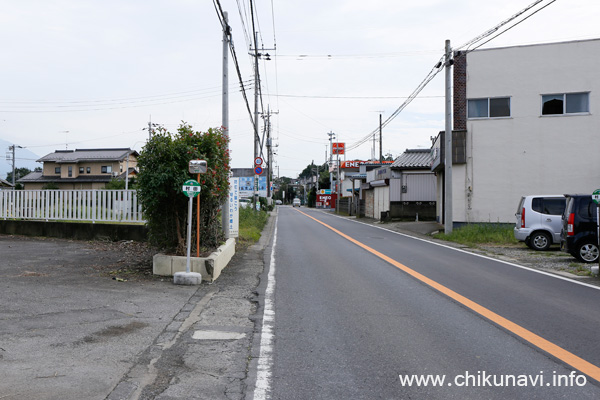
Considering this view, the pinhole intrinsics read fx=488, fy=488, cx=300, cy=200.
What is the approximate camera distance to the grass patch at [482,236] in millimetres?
17938

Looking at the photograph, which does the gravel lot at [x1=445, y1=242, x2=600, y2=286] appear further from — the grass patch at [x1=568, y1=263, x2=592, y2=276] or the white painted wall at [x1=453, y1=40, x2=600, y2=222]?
the white painted wall at [x1=453, y1=40, x2=600, y2=222]

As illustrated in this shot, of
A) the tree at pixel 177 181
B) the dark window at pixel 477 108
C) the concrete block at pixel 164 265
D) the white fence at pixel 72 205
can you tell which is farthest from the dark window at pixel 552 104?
the concrete block at pixel 164 265

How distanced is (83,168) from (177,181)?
173 ft

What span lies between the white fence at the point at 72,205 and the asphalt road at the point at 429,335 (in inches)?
285

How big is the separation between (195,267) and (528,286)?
20.6 ft

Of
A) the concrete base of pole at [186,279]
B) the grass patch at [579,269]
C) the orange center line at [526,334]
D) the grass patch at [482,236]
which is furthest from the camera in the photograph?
the grass patch at [482,236]

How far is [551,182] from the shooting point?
2141 centimetres

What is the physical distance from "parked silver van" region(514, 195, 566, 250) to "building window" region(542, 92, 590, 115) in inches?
305

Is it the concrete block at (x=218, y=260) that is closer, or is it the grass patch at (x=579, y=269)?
the concrete block at (x=218, y=260)

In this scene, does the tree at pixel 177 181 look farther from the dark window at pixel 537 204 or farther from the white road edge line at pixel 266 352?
the dark window at pixel 537 204

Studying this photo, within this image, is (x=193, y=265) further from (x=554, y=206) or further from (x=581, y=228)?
(x=554, y=206)

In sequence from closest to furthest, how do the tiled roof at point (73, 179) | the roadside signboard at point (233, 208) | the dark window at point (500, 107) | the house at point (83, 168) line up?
1. the roadside signboard at point (233, 208)
2. the dark window at point (500, 107)
3. the tiled roof at point (73, 179)
4. the house at point (83, 168)

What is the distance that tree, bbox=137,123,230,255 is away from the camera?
378 inches

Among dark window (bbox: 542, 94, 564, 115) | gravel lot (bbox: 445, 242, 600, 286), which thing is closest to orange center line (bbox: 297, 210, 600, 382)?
gravel lot (bbox: 445, 242, 600, 286)
